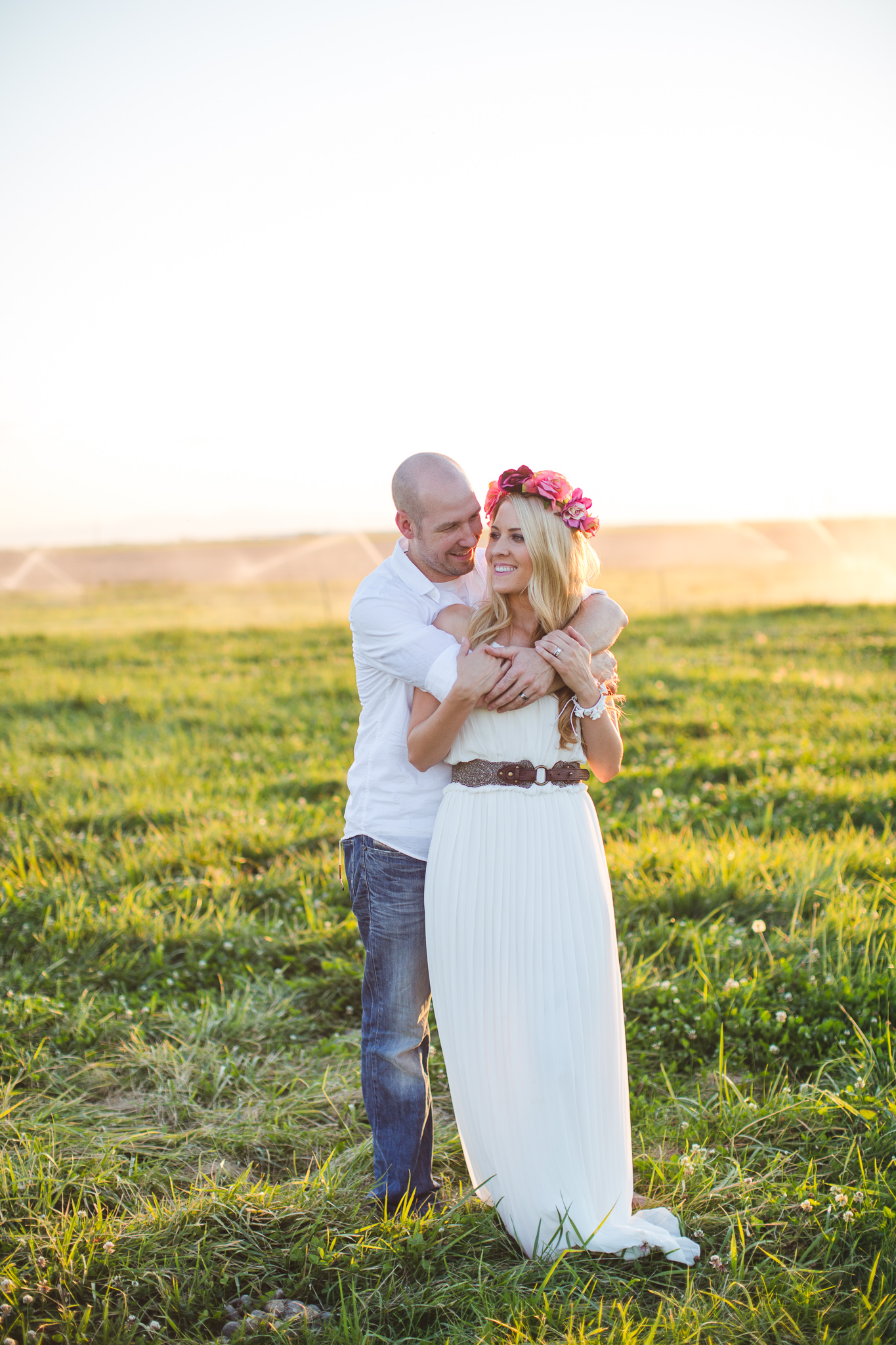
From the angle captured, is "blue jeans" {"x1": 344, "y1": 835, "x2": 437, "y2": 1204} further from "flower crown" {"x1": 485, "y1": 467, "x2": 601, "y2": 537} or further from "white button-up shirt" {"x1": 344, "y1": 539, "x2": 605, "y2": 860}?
"flower crown" {"x1": 485, "y1": 467, "x2": 601, "y2": 537}

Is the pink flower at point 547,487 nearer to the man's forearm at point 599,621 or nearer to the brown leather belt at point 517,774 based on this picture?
the man's forearm at point 599,621

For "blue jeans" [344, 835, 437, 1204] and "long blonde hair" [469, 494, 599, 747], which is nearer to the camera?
"long blonde hair" [469, 494, 599, 747]

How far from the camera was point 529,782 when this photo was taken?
9.43 feet

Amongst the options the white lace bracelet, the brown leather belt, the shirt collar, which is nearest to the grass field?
the brown leather belt

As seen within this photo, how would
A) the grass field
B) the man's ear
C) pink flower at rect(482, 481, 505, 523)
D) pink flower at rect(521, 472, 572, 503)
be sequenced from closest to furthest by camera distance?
the grass field → pink flower at rect(521, 472, 572, 503) → pink flower at rect(482, 481, 505, 523) → the man's ear

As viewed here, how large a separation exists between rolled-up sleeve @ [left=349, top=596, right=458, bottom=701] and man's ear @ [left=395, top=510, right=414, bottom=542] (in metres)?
0.26

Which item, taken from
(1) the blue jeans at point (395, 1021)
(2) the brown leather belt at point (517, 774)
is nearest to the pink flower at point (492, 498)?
(2) the brown leather belt at point (517, 774)

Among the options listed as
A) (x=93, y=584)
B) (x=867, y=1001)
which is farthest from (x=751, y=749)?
(x=93, y=584)

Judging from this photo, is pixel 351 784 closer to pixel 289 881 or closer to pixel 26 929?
pixel 289 881

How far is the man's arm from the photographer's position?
275cm

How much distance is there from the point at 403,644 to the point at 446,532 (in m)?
0.41

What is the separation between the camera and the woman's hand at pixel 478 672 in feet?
8.87

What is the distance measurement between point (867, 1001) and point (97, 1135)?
3.19 metres

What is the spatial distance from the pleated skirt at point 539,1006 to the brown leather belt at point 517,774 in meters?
0.03
